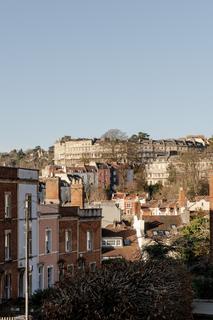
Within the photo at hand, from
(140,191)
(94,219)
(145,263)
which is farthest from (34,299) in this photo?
(140,191)

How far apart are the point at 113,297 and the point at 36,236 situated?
1686 cm

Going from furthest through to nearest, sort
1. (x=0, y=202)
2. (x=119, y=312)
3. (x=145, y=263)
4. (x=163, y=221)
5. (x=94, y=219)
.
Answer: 1. (x=163, y=221)
2. (x=94, y=219)
3. (x=0, y=202)
4. (x=145, y=263)
5. (x=119, y=312)

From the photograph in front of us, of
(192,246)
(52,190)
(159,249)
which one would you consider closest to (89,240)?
(52,190)

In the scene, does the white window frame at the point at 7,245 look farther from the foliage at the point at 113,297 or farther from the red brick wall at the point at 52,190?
the foliage at the point at 113,297

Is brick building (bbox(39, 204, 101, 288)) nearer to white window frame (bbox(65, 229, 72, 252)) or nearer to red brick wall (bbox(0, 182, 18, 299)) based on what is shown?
white window frame (bbox(65, 229, 72, 252))

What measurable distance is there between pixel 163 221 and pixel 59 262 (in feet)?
118

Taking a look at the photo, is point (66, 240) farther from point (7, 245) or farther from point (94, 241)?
point (7, 245)

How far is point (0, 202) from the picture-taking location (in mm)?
37219

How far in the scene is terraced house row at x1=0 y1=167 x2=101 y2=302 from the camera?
123 ft

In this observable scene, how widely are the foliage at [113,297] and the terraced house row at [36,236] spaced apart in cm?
767

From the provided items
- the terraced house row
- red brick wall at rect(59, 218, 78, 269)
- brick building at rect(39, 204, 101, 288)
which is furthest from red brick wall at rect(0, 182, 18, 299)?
red brick wall at rect(59, 218, 78, 269)

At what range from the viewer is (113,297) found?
24.3 metres

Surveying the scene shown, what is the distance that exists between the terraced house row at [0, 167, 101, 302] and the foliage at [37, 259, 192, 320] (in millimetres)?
7674

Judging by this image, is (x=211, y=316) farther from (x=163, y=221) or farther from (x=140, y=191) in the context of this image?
(x=140, y=191)
